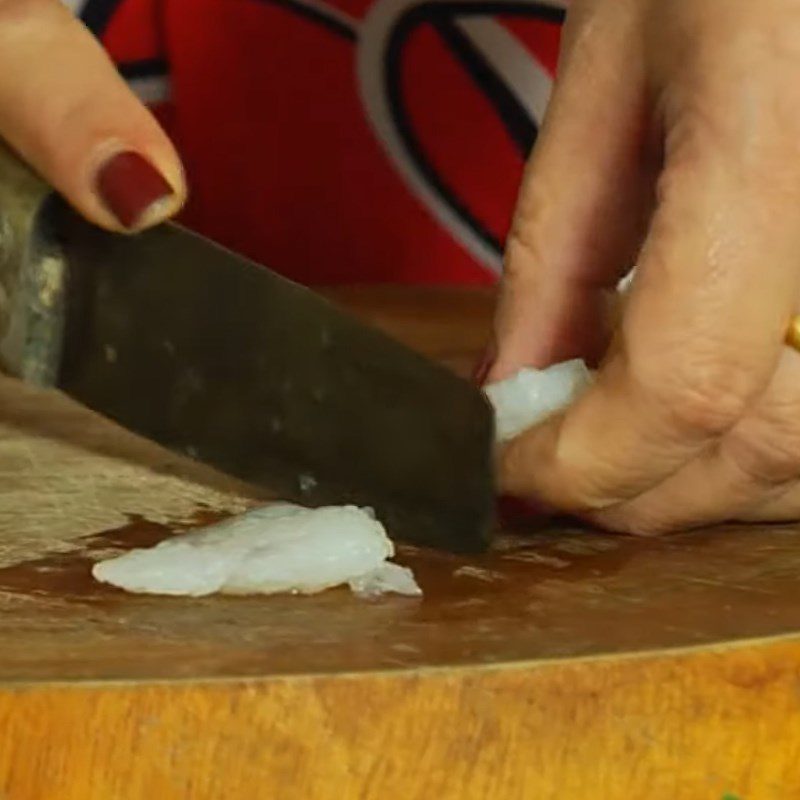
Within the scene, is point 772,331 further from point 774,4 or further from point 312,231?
point 312,231

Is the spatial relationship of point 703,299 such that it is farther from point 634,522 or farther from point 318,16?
point 318,16

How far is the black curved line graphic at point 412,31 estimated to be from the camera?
4.53 ft

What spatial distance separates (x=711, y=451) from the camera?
78cm

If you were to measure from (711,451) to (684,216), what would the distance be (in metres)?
0.13

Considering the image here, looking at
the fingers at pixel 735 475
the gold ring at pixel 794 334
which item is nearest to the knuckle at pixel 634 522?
the fingers at pixel 735 475

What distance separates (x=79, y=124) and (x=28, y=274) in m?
0.07

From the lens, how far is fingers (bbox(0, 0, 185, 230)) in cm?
69

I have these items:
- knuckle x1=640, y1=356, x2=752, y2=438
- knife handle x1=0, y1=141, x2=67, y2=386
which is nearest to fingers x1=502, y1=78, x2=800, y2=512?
knuckle x1=640, y1=356, x2=752, y2=438

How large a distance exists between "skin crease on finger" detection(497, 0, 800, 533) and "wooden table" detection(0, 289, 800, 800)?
60 mm

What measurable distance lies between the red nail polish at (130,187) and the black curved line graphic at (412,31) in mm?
723

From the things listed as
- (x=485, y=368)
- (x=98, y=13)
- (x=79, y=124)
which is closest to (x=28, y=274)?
(x=79, y=124)

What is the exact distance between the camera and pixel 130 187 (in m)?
0.69

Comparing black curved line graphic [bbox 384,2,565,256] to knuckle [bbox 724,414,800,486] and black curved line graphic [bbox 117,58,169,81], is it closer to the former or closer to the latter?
black curved line graphic [bbox 117,58,169,81]

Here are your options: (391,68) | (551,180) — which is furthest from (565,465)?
(391,68)
